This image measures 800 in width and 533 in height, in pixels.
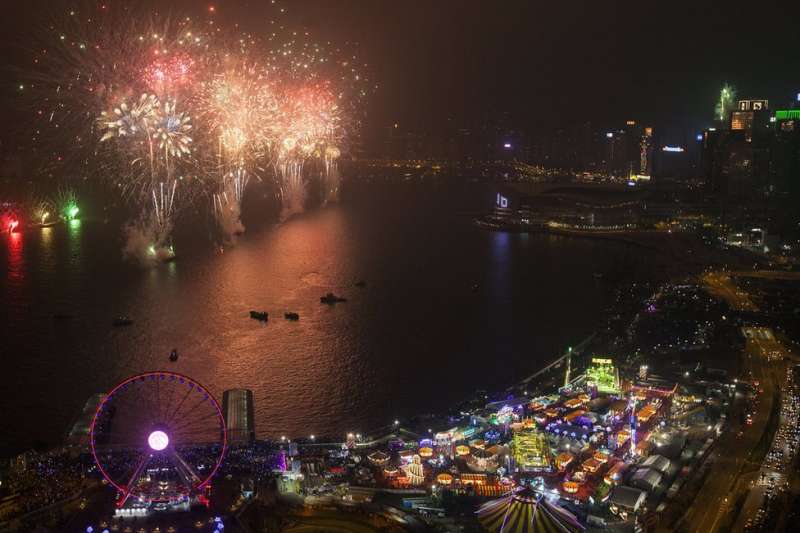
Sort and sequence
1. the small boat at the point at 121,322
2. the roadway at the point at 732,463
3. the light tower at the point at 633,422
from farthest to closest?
1. the small boat at the point at 121,322
2. the light tower at the point at 633,422
3. the roadway at the point at 732,463

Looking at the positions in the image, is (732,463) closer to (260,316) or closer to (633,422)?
(633,422)

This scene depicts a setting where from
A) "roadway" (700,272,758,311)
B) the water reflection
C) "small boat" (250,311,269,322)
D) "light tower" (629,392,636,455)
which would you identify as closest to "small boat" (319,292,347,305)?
"small boat" (250,311,269,322)

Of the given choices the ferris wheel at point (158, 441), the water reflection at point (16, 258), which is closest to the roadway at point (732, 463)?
the ferris wheel at point (158, 441)

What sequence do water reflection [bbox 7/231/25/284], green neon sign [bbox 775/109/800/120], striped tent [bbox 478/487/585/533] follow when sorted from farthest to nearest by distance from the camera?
1. green neon sign [bbox 775/109/800/120]
2. water reflection [bbox 7/231/25/284]
3. striped tent [bbox 478/487/585/533]

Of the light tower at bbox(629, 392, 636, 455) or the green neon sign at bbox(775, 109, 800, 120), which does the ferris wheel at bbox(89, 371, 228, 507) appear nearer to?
the light tower at bbox(629, 392, 636, 455)

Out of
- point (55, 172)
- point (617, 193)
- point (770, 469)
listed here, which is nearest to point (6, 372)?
point (770, 469)

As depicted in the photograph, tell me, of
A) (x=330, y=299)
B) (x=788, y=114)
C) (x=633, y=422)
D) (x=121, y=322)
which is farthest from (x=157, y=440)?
(x=788, y=114)

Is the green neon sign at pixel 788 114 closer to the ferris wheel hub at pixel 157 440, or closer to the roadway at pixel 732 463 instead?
the roadway at pixel 732 463
